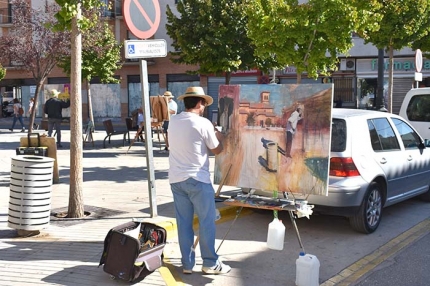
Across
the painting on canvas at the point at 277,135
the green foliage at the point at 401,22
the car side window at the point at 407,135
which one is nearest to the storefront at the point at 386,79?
the green foliage at the point at 401,22

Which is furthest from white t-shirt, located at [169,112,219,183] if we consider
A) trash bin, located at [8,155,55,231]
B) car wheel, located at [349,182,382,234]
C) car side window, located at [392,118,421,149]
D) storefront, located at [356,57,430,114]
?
storefront, located at [356,57,430,114]

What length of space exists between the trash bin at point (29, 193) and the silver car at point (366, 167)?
3381 millimetres

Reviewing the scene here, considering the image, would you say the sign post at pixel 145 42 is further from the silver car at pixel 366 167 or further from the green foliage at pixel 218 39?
the green foliage at pixel 218 39

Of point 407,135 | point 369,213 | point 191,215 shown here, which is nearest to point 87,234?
point 191,215

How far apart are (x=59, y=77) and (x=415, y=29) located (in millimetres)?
31308

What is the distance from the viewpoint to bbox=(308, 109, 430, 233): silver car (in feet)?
A: 22.8

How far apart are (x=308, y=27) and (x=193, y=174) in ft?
23.0

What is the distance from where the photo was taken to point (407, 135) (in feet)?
28.0

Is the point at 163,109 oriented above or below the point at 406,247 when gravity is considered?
above

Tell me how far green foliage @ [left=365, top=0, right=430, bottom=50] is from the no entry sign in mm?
8563

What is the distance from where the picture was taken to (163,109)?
49.4 feet

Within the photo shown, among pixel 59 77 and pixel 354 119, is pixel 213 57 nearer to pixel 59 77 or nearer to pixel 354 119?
pixel 354 119

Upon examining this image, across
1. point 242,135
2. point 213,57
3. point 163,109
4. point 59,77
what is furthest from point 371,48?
point 242,135

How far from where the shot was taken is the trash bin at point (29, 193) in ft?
22.0
